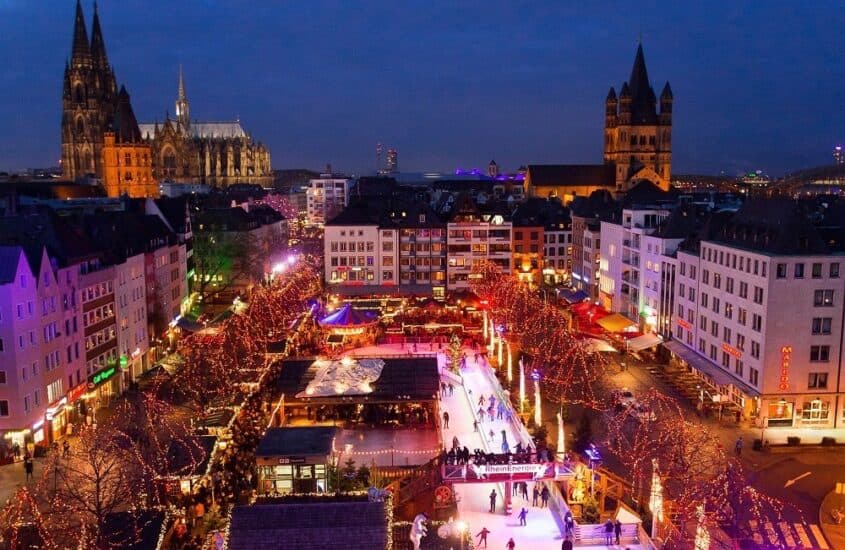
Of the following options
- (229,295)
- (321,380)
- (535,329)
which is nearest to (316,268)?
(229,295)

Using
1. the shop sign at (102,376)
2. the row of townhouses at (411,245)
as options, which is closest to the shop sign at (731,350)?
the shop sign at (102,376)

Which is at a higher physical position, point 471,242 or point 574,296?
point 471,242

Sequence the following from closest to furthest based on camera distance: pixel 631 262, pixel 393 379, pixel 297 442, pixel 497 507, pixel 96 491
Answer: pixel 96 491 → pixel 497 507 → pixel 297 442 → pixel 393 379 → pixel 631 262

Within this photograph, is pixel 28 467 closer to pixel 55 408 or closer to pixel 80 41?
pixel 55 408

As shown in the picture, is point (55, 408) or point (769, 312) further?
point (769, 312)

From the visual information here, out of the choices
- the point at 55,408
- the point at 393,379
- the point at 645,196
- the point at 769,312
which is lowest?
the point at 55,408

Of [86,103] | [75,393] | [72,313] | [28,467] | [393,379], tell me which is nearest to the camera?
[28,467]

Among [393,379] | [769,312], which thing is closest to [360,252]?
[393,379]

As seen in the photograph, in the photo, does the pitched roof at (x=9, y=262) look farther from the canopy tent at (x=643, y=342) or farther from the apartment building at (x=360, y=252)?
the apartment building at (x=360, y=252)
